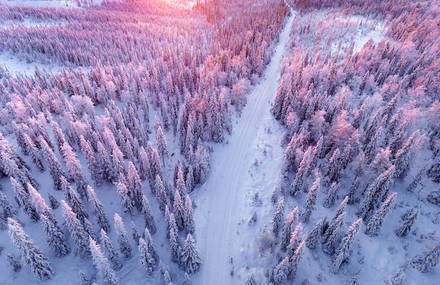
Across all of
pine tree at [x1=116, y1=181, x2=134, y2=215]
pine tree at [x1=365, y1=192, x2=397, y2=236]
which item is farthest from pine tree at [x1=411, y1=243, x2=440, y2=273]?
pine tree at [x1=116, y1=181, x2=134, y2=215]

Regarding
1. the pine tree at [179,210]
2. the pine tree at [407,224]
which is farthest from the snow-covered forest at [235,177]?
the pine tree at [179,210]

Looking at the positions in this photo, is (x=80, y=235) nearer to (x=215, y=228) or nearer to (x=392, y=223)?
(x=215, y=228)

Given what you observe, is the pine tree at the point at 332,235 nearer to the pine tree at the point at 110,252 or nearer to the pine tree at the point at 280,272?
the pine tree at the point at 280,272

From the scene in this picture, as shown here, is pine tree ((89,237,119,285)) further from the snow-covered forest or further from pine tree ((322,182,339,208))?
pine tree ((322,182,339,208))

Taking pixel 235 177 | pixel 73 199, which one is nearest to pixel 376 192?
pixel 235 177

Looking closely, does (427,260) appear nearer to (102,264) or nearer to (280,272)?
(280,272)

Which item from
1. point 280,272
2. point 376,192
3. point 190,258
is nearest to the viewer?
point 280,272

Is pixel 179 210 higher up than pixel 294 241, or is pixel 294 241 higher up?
pixel 294 241
